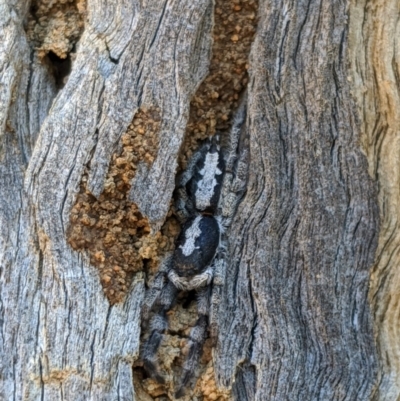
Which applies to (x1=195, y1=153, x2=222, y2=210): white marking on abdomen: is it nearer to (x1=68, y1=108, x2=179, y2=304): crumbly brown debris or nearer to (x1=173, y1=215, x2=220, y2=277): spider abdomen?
(x1=173, y1=215, x2=220, y2=277): spider abdomen

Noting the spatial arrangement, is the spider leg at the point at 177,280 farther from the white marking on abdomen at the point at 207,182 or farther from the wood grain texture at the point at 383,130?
the wood grain texture at the point at 383,130

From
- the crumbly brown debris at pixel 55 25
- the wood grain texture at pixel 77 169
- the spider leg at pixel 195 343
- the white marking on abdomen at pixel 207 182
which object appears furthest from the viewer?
the crumbly brown debris at pixel 55 25

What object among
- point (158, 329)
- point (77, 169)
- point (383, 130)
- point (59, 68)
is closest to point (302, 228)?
point (383, 130)

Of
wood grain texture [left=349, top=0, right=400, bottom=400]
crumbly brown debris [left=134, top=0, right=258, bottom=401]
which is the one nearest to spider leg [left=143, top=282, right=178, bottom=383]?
crumbly brown debris [left=134, top=0, right=258, bottom=401]

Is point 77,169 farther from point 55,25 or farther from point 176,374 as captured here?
point 176,374

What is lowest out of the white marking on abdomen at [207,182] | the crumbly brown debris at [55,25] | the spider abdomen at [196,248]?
the spider abdomen at [196,248]

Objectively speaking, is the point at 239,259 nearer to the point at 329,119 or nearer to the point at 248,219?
the point at 248,219

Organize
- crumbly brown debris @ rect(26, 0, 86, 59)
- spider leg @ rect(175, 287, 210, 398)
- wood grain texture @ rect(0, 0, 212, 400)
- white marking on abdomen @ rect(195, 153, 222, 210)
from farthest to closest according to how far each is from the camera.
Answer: crumbly brown debris @ rect(26, 0, 86, 59) → white marking on abdomen @ rect(195, 153, 222, 210) → spider leg @ rect(175, 287, 210, 398) → wood grain texture @ rect(0, 0, 212, 400)

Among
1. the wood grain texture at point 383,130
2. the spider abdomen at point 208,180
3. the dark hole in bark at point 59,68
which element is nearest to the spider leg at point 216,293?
the spider abdomen at point 208,180
